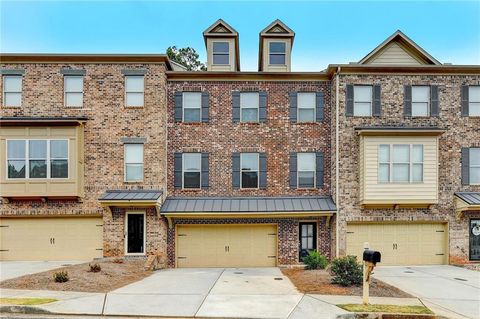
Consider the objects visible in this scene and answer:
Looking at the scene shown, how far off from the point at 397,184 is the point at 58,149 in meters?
15.4

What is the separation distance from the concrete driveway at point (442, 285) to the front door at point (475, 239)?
5.23 ft

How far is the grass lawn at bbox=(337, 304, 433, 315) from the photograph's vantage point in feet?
28.5

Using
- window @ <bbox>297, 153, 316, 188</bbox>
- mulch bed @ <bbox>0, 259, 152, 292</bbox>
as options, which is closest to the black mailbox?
mulch bed @ <bbox>0, 259, 152, 292</bbox>

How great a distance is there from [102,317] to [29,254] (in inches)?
424

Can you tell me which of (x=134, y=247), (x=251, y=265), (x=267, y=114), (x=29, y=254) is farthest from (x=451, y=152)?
(x=29, y=254)

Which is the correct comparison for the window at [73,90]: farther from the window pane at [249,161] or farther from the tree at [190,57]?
the tree at [190,57]

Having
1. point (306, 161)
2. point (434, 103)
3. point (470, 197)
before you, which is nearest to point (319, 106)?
point (306, 161)

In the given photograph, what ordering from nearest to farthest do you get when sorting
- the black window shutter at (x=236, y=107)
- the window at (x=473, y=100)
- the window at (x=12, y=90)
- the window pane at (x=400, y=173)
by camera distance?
the window pane at (x=400, y=173), the window at (x=12, y=90), the window at (x=473, y=100), the black window shutter at (x=236, y=107)

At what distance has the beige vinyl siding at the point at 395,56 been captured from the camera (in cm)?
1873

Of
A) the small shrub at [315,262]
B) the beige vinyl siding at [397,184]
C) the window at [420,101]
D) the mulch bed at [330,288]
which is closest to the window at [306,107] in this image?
the beige vinyl siding at [397,184]

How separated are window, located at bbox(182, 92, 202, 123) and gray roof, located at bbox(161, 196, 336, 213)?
3921mm

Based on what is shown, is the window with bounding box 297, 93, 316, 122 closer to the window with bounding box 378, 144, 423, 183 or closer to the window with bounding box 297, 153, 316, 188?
the window with bounding box 297, 153, 316, 188

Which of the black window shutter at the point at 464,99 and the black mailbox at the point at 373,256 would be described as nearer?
the black mailbox at the point at 373,256

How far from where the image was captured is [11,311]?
8477 mm
